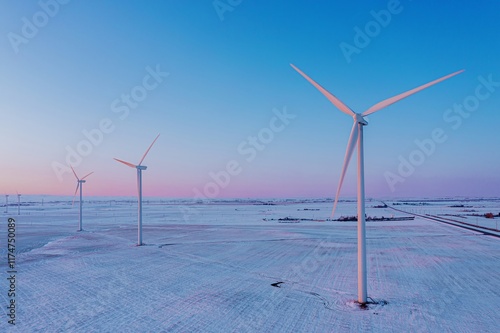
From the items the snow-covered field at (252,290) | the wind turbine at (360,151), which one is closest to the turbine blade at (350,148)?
the wind turbine at (360,151)

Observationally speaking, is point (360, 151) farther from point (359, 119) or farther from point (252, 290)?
point (252, 290)

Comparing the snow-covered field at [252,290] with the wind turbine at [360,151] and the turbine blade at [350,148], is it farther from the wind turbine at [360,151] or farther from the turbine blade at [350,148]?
the turbine blade at [350,148]

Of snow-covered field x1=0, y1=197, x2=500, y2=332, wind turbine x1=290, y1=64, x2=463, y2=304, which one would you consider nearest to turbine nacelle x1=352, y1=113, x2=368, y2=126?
wind turbine x1=290, y1=64, x2=463, y2=304

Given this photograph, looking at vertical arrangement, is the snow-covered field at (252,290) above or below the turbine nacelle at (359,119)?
below

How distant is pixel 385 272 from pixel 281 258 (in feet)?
21.1

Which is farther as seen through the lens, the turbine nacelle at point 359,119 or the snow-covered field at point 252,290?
the turbine nacelle at point 359,119

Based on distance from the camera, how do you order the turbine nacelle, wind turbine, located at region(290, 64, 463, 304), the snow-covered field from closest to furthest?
the snow-covered field, wind turbine, located at region(290, 64, 463, 304), the turbine nacelle

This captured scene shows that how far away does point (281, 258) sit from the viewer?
70.3ft

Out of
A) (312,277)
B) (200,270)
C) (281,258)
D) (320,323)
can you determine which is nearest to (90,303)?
(200,270)

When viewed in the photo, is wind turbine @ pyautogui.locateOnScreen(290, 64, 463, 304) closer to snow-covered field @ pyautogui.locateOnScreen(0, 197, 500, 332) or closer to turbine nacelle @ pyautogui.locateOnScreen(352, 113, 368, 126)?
turbine nacelle @ pyautogui.locateOnScreen(352, 113, 368, 126)

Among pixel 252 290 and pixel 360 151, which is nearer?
pixel 360 151

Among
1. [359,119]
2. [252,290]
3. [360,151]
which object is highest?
[359,119]

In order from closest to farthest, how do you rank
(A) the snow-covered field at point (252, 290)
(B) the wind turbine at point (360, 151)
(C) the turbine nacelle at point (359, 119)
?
(A) the snow-covered field at point (252, 290) < (B) the wind turbine at point (360, 151) < (C) the turbine nacelle at point (359, 119)

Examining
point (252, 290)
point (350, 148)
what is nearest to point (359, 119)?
point (350, 148)
